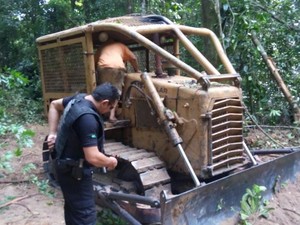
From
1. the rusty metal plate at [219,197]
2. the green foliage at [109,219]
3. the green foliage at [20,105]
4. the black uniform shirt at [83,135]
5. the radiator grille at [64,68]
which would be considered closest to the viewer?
the black uniform shirt at [83,135]

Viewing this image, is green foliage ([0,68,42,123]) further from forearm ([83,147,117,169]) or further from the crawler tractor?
forearm ([83,147,117,169])

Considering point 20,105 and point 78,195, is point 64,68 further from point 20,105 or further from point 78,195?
point 20,105

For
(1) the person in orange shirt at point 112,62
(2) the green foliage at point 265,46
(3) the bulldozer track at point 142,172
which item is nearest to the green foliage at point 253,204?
(3) the bulldozer track at point 142,172

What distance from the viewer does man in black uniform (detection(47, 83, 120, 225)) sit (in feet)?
10.7

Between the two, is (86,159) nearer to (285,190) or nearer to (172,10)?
(285,190)

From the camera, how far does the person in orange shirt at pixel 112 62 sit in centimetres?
518

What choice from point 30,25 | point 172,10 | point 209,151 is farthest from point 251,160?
point 30,25

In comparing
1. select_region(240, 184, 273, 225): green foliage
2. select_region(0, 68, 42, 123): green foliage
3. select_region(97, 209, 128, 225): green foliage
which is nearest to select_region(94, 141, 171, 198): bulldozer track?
select_region(97, 209, 128, 225): green foliage

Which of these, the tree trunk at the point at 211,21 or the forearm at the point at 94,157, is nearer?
the forearm at the point at 94,157

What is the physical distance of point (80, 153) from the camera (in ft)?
11.3

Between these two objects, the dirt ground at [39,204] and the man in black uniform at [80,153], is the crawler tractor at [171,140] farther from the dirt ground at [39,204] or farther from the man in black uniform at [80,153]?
the man in black uniform at [80,153]

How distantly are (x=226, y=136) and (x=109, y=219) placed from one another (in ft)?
5.45

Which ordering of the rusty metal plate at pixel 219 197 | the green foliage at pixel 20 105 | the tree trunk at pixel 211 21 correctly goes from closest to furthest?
the rusty metal plate at pixel 219 197 → the tree trunk at pixel 211 21 → the green foliage at pixel 20 105

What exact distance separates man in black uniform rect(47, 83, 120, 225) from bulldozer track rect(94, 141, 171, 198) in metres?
0.92
